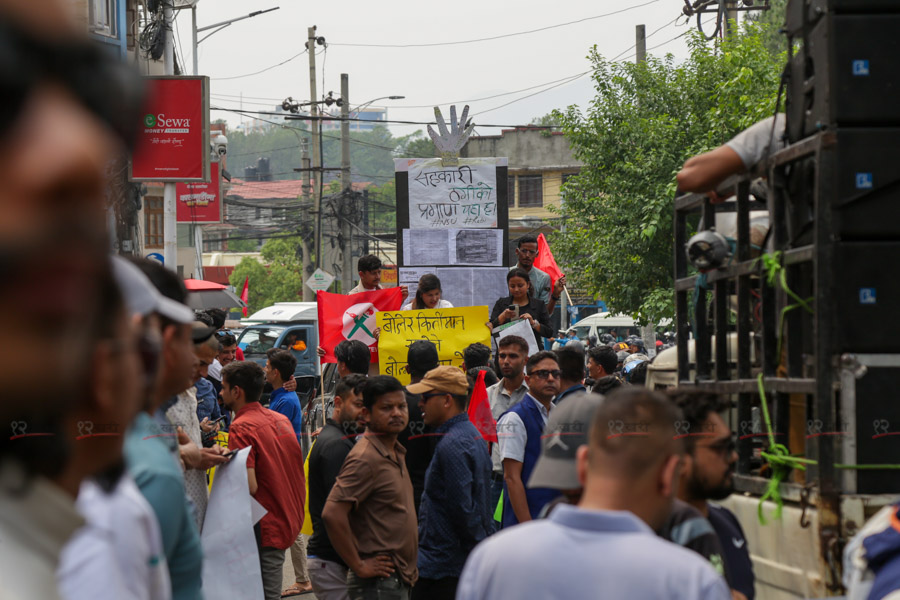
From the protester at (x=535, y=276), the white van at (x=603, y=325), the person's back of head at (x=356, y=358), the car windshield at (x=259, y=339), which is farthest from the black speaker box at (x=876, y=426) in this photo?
the white van at (x=603, y=325)

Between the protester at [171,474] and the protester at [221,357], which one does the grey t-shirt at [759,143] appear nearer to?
the protester at [171,474]

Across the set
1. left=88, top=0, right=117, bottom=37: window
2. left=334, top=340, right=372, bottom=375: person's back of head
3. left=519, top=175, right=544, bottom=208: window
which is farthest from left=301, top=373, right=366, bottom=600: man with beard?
left=519, top=175, right=544, bottom=208: window

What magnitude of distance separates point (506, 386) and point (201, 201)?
29477 mm

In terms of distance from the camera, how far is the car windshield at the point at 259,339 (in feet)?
98.9

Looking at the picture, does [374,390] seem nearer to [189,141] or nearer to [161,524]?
[161,524]

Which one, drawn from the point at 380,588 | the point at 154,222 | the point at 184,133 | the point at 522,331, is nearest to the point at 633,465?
the point at 380,588

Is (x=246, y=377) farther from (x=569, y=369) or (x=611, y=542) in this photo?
(x=611, y=542)

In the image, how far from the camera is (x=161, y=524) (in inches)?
109

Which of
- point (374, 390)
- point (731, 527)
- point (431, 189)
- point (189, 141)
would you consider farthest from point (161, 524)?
point (189, 141)

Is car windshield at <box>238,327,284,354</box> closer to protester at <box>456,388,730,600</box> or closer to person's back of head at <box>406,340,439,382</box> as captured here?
person's back of head at <box>406,340,439,382</box>

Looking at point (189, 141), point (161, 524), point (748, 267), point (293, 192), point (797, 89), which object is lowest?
point (161, 524)

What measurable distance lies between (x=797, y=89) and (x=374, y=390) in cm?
285

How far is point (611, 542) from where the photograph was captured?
101 inches

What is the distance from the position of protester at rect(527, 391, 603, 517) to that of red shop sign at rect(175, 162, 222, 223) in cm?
2998
